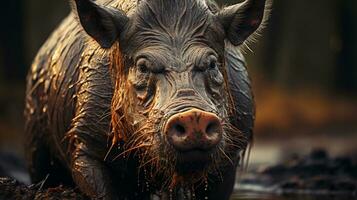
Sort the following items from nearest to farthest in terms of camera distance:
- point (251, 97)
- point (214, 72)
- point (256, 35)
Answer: point (214, 72) → point (256, 35) → point (251, 97)

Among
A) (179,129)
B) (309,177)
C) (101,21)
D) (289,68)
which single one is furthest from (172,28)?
(289,68)

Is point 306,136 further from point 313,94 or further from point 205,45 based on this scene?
point 205,45

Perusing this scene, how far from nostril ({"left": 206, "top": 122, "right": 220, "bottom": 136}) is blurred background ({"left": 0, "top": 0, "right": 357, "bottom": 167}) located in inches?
436

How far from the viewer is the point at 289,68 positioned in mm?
20047

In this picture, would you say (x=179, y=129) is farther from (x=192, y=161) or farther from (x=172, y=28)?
(x=172, y=28)

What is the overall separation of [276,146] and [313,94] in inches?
55.2

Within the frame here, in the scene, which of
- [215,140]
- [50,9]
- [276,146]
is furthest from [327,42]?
[215,140]

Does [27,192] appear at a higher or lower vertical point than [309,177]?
higher

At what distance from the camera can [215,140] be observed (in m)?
7.54

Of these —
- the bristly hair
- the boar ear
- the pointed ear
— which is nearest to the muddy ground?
the bristly hair

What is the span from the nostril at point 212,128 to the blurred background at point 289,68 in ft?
36.4

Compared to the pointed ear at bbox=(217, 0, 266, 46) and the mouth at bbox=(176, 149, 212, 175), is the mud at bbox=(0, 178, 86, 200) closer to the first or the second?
the mouth at bbox=(176, 149, 212, 175)

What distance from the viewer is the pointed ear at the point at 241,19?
8.45 meters

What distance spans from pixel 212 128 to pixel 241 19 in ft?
4.11
